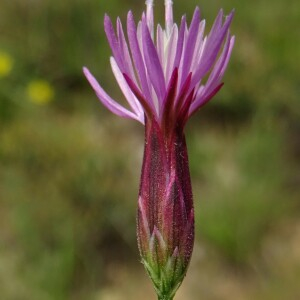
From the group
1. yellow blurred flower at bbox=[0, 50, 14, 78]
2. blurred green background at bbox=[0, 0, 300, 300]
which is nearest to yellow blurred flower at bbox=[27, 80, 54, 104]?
blurred green background at bbox=[0, 0, 300, 300]

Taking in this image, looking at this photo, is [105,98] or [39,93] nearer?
[105,98]

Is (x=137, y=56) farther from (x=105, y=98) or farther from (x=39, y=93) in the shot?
(x=39, y=93)

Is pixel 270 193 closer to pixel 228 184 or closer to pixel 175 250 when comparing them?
pixel 228 184

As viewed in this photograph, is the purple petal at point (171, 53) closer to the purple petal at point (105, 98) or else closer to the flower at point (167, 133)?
the flower at point (167, 133)

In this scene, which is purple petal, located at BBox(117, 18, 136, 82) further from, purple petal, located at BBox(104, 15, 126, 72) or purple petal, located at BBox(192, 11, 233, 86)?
purple petal, located at BBox(192, 11, 233, 86)

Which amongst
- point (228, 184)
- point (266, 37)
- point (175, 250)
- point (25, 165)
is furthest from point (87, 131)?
point (175, 250)

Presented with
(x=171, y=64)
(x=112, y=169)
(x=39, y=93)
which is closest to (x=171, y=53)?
(x=171, y=64)
